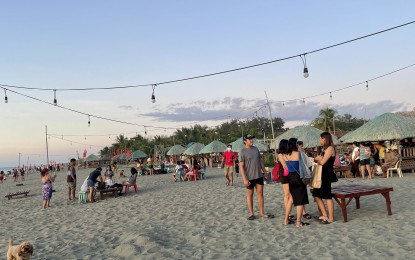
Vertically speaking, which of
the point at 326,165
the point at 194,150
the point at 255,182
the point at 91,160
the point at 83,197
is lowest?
the point at 83,197

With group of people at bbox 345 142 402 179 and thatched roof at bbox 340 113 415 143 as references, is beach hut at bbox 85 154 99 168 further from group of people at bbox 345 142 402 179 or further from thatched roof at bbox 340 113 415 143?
group of people at bbox 345 142 402 179

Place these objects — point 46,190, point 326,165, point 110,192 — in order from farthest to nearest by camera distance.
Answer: point 110,192
point 46,190
point 326,165

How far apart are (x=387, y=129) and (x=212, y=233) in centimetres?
1180

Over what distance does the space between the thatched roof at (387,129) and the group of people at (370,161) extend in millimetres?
533

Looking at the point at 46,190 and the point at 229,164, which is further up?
the point at 229,164

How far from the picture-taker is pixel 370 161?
13867 mm

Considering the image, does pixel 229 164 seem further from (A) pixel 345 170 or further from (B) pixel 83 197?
(B) pixel 83 197

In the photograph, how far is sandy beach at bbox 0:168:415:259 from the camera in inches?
195

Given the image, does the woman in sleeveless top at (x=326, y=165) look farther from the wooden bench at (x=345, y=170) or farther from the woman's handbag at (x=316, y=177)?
the wooden bench at (x=345, y=170)

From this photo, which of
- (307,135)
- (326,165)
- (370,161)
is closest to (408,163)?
(370,161)

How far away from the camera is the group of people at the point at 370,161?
1318cm

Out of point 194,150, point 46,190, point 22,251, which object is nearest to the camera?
point 22,251

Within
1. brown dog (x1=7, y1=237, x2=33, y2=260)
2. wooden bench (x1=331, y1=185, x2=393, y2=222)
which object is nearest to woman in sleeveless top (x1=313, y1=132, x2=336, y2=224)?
wooden bench (x1=331, y1=185, x2=393, y2=222)

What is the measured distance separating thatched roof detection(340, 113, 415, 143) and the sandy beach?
566cm
